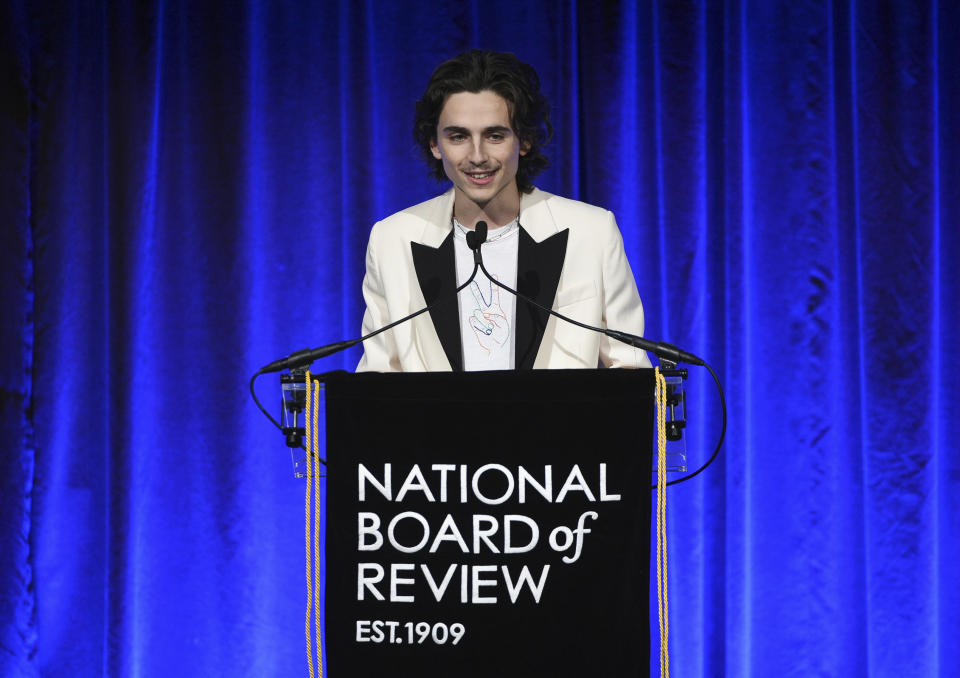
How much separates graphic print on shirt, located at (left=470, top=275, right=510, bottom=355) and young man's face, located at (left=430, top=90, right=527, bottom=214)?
196 mm

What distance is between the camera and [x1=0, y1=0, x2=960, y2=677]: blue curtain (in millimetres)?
2834

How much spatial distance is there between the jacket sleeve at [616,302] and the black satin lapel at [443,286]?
0.31 meters

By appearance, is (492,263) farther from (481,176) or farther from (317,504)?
(317,504)

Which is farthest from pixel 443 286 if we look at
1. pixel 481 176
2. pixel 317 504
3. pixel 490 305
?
pixel 317 504

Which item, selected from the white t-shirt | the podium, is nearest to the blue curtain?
the white t-shirt

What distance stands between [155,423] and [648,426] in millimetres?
1924

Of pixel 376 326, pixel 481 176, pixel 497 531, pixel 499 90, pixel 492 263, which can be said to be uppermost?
pixel 499 90

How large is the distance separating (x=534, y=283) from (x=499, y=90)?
420mm

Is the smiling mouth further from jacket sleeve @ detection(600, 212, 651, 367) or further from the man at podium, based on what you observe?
jacket sleeve @ detection(600, 212, 651, 367)

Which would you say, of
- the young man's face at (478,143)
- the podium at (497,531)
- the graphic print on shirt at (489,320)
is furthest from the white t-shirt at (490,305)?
the podium at (497,531)

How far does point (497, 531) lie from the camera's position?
4.99ft

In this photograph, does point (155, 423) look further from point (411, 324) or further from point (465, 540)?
point (465, 540)

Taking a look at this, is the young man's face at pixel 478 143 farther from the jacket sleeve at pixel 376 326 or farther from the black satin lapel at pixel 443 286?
the jacket sleeve at pixel 376 326

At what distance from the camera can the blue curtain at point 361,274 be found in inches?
112
